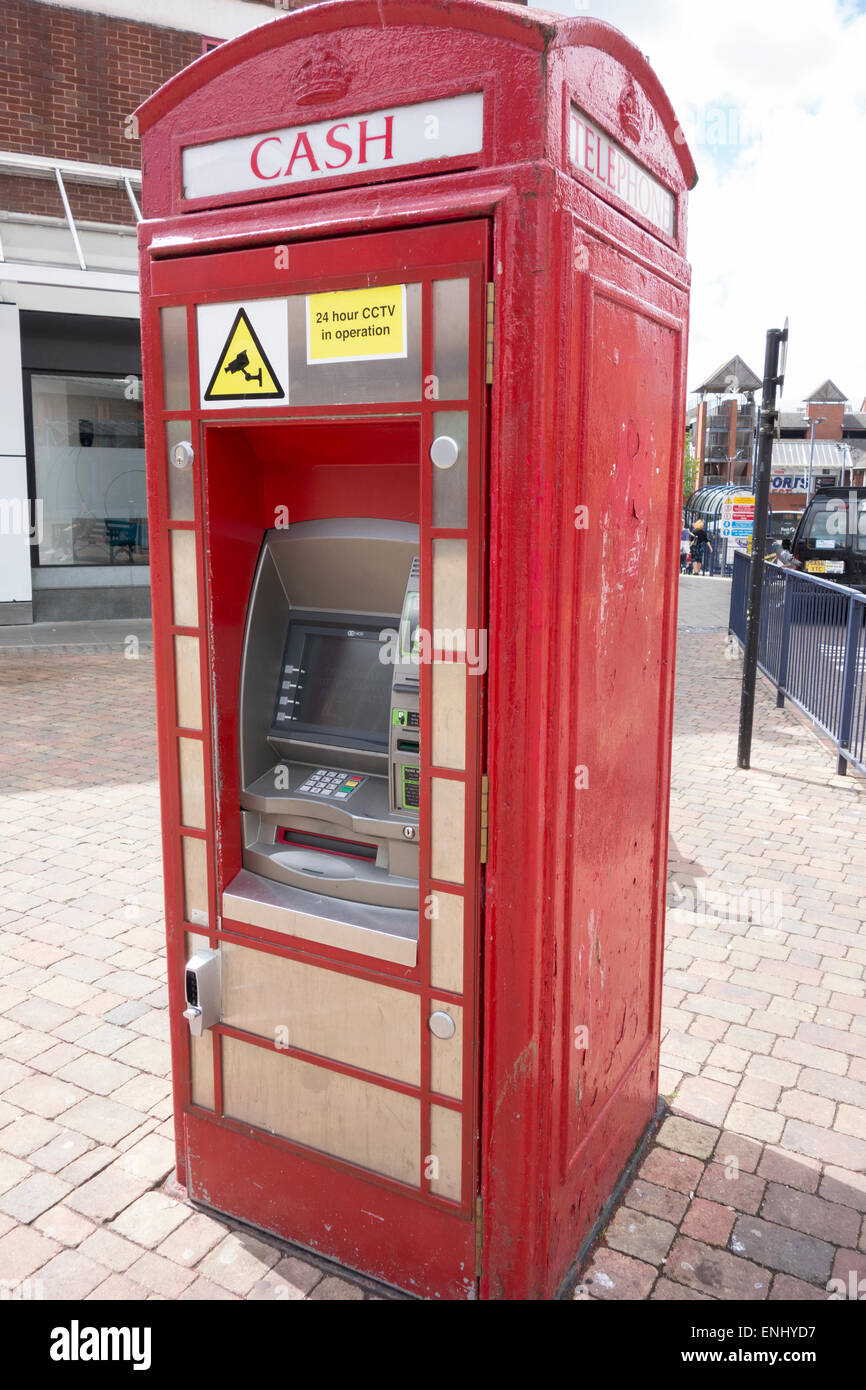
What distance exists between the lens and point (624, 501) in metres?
2.64

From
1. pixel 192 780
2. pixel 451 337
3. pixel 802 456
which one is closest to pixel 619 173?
pixel 451 337

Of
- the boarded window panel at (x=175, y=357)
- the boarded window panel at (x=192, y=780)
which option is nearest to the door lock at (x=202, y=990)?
the boarded window panel at (x=192, y=780)

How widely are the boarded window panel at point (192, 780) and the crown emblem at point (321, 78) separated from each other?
5.18 feet

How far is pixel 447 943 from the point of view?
7.94 feet

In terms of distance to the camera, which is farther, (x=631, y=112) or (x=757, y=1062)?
(x=757, y=1062)

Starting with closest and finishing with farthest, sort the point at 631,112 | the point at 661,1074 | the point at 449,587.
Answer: the point at 449,587 < the point at 631,112 < the point at 661,1074

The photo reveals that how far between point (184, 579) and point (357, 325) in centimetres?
81

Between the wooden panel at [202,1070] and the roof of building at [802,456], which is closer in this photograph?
the wooden panel at [202,1070]

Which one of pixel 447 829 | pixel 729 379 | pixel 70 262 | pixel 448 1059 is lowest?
pixel 448 1059

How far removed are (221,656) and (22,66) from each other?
12.5 meters

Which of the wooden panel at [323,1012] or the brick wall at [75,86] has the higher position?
the brick wall at [75,86]

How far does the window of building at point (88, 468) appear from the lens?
1388 centimetres

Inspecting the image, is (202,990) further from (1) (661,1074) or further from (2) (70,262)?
(2) (70,262)

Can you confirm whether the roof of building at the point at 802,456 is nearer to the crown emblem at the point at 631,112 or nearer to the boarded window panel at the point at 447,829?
the crown emblem at the point at 631,112
